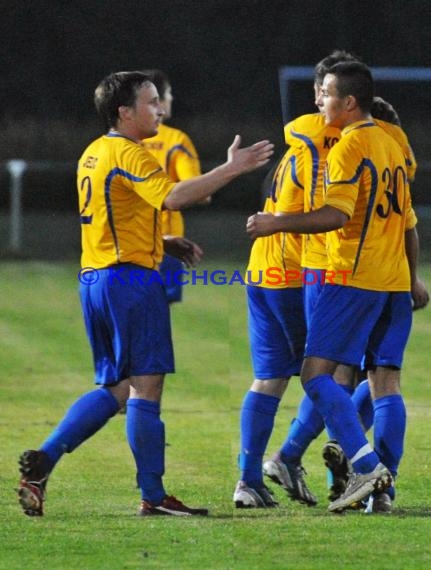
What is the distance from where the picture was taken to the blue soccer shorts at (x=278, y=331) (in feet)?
21.9

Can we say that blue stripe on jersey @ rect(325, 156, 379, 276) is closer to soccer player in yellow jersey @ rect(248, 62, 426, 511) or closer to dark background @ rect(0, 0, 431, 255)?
soccer player in yellow jersey @ rect(248, 62, 426, 511)

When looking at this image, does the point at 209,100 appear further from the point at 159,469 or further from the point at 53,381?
the point at 159,469

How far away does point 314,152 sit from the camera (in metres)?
6.44

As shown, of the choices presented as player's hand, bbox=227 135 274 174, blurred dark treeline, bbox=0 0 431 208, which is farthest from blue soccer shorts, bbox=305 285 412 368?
blurred dark treeline, bbox=0 0 431 208

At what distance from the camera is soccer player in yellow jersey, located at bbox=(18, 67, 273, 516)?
6129 millimetres

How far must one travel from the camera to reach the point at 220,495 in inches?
262

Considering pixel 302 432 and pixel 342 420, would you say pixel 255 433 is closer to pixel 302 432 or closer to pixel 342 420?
pixel 302 432

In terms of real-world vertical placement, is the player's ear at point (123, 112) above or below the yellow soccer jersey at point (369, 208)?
above

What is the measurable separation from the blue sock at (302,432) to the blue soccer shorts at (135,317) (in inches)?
29.6

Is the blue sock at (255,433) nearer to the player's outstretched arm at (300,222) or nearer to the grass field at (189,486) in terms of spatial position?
the grass field at (189,486)

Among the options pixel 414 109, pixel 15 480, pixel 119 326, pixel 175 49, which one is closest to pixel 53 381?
pixel 15 480

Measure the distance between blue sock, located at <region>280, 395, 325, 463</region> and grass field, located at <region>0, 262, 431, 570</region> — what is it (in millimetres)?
221

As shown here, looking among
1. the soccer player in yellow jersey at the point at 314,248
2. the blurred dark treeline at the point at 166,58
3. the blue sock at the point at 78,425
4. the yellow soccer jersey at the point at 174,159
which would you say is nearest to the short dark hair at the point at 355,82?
the soccer player in yellow jersey at the point at 314,248

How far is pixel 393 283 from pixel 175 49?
2823 centimetres
